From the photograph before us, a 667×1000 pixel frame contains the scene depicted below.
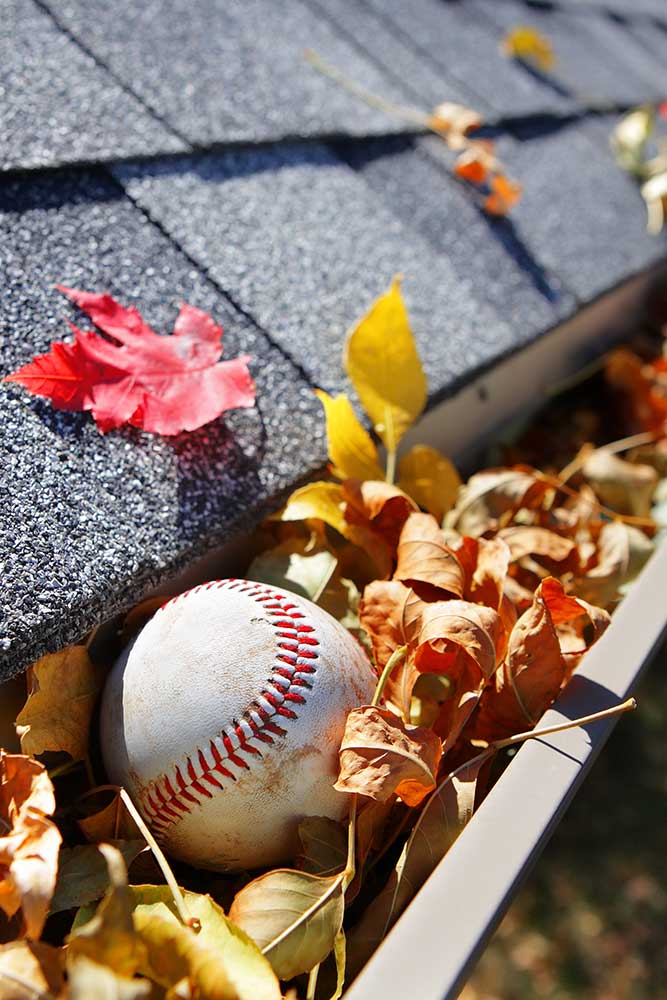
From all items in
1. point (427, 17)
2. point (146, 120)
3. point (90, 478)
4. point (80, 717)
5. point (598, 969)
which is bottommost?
point (598, 969)

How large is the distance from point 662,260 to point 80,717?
154 centimetres

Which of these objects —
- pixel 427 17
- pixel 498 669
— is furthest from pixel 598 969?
pixel 427 17

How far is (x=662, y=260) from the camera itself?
6.13 ft

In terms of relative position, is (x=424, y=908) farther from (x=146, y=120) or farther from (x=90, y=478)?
(x=146, y=120)

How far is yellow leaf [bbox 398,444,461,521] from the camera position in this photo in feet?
3.76

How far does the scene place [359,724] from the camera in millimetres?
794

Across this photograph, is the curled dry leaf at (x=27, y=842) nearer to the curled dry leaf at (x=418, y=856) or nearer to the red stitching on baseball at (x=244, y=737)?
the red stitching on baseball at (x=244, y=737)

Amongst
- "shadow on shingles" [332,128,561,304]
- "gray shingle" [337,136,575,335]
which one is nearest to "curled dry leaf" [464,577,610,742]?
"gray shingle" [337,136,575,335]

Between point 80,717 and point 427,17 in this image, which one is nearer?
point 80,717

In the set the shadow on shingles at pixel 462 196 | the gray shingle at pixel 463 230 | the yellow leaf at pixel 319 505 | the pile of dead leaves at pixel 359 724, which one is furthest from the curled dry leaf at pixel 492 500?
Answer: the shadow on shingles at pixel 462 196

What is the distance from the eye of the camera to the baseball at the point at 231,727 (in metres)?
0.78

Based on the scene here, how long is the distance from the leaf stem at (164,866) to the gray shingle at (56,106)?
741 millimetres

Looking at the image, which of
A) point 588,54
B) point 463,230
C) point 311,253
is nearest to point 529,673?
point 311,253

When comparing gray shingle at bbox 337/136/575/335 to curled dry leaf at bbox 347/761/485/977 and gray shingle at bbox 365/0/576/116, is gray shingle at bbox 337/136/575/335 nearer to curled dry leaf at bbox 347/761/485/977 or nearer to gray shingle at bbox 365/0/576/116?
gray shingle at bbox 365/0/576/116
